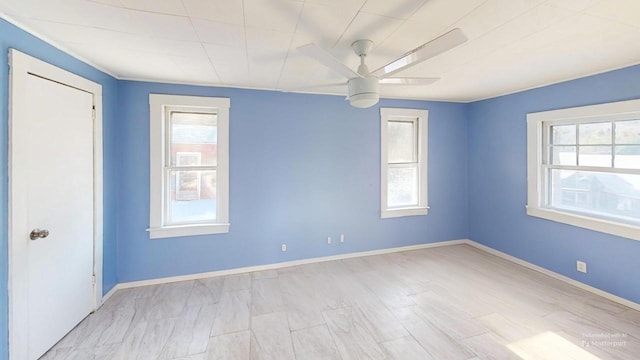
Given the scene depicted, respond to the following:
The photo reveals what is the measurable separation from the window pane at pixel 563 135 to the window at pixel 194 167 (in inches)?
168

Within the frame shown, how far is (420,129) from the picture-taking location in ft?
14.4

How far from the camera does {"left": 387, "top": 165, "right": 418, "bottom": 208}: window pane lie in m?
4.38

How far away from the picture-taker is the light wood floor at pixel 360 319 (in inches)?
83.1

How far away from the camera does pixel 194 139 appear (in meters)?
3.46

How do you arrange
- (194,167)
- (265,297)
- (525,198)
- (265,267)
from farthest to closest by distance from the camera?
(525,198)
(265,267)
(194,167)
(265,297)

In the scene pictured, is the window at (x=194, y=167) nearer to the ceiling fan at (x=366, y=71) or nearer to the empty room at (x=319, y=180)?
the empty room at (x=319, y=180)

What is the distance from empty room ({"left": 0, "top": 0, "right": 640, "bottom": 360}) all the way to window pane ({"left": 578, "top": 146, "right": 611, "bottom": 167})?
2 cm

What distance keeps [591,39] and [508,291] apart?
99.3 inches

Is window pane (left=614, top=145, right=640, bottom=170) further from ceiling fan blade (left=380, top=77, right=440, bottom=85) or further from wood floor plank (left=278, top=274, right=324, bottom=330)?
wood floor plank (left=278, top=274, right=324, bottom=330)

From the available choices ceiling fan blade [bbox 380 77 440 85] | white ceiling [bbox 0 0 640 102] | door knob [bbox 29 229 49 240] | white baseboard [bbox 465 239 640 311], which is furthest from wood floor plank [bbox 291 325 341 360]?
white baseboard [bbox 465 239 640 311]

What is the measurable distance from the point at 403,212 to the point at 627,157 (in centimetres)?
251

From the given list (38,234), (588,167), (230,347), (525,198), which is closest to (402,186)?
(525,198)

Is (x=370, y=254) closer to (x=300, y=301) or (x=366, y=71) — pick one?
(x=300, y=301)

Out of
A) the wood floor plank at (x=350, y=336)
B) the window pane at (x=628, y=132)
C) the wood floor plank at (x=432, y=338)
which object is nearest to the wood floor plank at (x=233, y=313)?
the wood floor plank at (x=350, y=336)
